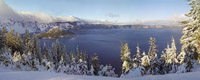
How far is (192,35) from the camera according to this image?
2070 cm

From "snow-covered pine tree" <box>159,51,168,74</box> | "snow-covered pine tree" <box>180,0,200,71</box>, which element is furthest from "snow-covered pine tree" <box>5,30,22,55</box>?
"snow-covered pine tree" <box>180,0,200,71</box>

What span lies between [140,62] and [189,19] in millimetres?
15290

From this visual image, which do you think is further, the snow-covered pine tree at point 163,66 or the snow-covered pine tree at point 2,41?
the snow-covered pine tree at point 2,41

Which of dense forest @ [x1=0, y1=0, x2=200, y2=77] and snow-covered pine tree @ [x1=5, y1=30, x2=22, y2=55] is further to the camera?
snow-covered pine tree @ [x1=5, y1=30, x2=22, y2=55]

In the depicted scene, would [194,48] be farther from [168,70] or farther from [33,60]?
[33,60]

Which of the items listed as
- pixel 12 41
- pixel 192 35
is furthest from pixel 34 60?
pixel 192 35

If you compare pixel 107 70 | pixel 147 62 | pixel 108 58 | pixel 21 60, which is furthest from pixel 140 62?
pixel 108 58

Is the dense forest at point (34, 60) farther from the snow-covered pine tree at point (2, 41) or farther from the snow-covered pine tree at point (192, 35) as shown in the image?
the snow-covered pine tree at point (192, 35)

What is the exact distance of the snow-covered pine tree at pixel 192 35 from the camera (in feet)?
63.7

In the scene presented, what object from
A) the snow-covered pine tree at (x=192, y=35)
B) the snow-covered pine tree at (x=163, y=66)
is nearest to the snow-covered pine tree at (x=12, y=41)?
the snow-covered pine tree at (x=163, y=66)

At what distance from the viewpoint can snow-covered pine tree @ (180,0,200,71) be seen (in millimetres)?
19408

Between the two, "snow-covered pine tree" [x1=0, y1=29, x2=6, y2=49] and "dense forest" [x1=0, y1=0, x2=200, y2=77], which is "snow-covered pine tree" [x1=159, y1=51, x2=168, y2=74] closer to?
"dense forest" [x1=0, y1=0, x2=200, y2=77]

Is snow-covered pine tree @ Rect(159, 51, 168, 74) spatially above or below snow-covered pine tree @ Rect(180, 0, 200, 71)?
below

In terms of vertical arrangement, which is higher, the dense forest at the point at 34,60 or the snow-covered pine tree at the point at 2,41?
the snow-covered pine tree at the point at 2,41
